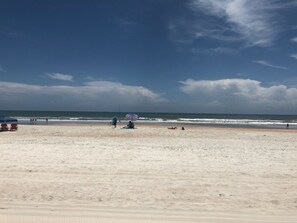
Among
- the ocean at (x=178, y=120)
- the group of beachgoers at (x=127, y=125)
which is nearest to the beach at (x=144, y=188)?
the group of beachgoers at (x=127, y=125)

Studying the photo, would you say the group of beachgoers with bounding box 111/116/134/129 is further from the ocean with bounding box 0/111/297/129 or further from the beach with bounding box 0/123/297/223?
the beach with bounding box 0/123/297/223

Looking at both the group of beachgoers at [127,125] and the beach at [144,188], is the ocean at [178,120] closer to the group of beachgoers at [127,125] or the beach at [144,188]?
the group of beachgoers at [127,125]

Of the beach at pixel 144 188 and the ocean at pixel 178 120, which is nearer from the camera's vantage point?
the beach at pixel 144 188

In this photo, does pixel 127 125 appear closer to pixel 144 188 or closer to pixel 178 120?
pixel 144 188

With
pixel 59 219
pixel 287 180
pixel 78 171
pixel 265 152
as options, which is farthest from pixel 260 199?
pixel 265 152

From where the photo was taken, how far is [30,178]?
9.47 meters

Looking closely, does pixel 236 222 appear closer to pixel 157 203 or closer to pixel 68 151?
pixel 157 203

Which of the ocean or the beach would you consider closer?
the beach

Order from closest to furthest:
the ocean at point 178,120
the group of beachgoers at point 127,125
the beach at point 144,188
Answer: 1. the beach at point 144,188
2. the group of beachgoers at point 127,125
3. the ocean at point 178,120

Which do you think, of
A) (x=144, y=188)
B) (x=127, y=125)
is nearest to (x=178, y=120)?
(x=127, y=125)

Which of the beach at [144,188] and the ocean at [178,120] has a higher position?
the ocean at [178,120]

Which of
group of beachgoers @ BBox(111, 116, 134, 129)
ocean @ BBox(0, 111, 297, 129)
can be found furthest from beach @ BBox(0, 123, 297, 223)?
ocean @ BBox(0, 111, 297, 129)

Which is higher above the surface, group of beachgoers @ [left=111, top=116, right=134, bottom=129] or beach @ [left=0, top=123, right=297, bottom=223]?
group of beachgoers @ [left=111, top=116, right=134, bottom=129]

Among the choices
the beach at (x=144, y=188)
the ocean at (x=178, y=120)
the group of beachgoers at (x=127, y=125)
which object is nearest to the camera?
the beach at (x=144, y=188)
